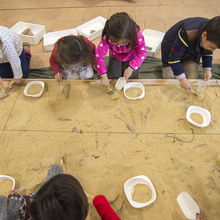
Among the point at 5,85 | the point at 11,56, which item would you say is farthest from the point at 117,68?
the point at 5,85

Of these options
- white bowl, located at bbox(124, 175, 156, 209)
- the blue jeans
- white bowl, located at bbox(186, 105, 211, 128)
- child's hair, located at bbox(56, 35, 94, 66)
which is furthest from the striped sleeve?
the blue jeans

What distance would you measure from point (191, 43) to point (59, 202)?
1262 mm

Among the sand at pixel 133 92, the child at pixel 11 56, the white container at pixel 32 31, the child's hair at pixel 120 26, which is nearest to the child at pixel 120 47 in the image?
the child's hair at pixel 120 26

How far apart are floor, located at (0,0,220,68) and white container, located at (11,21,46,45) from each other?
3.4 inches

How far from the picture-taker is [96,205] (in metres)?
0.90

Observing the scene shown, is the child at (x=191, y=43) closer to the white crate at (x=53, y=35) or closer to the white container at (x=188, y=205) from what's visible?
the white container at (x=188, y=205)

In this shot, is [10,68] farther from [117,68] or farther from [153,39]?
[153,39]

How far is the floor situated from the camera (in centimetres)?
225

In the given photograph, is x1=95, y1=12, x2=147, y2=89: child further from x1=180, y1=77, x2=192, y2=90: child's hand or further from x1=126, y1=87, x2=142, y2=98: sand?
x1=180, y1=77, x2=192, y2=90: child's hand

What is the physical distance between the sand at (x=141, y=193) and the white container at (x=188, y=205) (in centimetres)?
17

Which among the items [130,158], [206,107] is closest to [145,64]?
[206,107]

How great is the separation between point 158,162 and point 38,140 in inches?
33.9

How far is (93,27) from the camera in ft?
7.09

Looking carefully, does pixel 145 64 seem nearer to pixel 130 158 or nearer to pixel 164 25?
pixel 164 25
